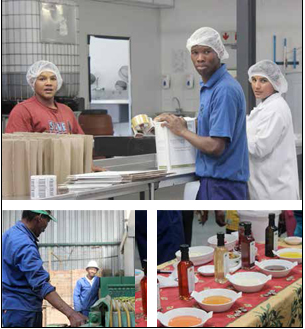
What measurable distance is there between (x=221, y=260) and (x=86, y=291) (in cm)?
51

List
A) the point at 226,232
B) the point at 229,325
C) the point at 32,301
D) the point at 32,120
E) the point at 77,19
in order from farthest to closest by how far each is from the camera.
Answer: the point at 77,19
the point at 32,120
the point at 226,232
the point at 32,301
the point at 229,325

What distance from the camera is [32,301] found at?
7.78 feet

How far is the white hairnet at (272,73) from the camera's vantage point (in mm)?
2979

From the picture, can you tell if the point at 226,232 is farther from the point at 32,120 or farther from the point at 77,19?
the point at 77,19

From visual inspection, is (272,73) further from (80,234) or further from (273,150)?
(80,234)

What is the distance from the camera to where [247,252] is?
2.52 meters

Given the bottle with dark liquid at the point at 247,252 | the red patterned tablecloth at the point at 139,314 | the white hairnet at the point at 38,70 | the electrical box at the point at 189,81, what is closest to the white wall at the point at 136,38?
the electrical box at the point at 189,81

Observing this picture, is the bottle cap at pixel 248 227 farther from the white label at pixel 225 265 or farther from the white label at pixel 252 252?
the white label at pixel 225 265

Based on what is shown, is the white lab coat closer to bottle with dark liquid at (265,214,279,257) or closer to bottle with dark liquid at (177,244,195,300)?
bottle with dark liquid at (265,214,279,257)

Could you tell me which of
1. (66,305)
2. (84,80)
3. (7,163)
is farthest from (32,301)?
(84,80)

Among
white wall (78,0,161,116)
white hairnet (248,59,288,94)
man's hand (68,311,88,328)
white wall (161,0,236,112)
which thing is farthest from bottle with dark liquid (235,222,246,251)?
white wall (78,0,161,116)

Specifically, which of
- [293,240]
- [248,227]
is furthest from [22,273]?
[293,240]

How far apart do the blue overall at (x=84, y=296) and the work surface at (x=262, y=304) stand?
26 cm

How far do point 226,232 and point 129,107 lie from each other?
3.92 ft
